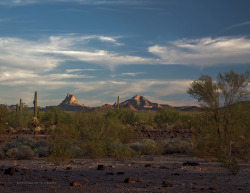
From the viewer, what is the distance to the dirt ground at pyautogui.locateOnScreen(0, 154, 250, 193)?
31.7 ft

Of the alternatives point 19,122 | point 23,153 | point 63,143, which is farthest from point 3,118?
point 19,122

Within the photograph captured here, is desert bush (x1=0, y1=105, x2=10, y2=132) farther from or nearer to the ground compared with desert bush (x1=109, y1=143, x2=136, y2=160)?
farther from the ground

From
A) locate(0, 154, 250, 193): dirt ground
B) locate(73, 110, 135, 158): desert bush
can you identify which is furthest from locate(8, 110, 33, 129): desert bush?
locate(0, 154, 250, 193): dirt ground

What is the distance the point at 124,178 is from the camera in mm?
11352

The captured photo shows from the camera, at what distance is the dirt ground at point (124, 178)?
9.66 meters

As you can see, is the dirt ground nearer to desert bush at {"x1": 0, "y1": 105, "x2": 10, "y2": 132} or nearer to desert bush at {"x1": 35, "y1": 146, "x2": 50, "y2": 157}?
desert bush at {"x1": 35, "y1": 146, "x2": 50, "y2": 157}

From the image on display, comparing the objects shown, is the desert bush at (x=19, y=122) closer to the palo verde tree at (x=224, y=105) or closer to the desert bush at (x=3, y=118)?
the desert bush at (x=3, y=118)

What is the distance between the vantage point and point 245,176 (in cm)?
1178

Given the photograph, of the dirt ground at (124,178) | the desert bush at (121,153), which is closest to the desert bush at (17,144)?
the dirt ground at (124,178)

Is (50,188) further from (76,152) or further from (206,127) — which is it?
(206,127)

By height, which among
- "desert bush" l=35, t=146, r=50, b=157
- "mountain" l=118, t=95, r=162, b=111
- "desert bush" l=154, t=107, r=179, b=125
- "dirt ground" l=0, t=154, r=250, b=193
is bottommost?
"dirt ground" l=0, t=154, r=250, b=193

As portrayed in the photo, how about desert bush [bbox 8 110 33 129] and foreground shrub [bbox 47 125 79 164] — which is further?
desert bush [bbox 8 110 33 129]

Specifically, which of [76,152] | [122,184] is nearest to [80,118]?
[76,152]

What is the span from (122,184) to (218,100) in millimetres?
9851
